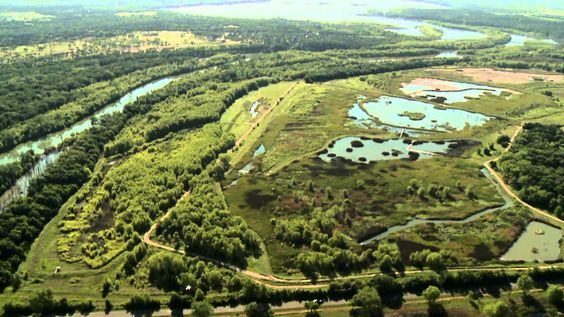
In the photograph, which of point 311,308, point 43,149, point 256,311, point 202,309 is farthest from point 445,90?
point 202,309

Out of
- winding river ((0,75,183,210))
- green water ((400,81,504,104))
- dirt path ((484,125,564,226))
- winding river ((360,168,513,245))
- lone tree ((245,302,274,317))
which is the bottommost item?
winding river ((0,75,183,210))

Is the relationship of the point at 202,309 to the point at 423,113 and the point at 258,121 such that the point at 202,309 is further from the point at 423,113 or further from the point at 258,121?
the point at 423,113

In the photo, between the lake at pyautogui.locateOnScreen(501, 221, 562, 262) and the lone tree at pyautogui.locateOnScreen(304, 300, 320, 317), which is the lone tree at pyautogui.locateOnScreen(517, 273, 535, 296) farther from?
the lone tree at pyautogui.locateOnScreen(304, 300, 320, 317)

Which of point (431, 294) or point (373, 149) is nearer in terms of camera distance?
point (431, 294)

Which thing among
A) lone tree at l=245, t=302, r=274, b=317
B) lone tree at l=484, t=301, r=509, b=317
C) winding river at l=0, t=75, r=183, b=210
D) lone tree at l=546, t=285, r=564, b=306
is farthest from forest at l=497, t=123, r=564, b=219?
winding river at l=0, t=75, r=183, b=210

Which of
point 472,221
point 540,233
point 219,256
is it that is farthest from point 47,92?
point 540,233
